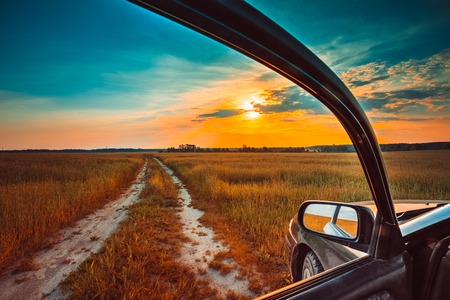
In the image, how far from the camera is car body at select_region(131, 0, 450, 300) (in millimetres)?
473

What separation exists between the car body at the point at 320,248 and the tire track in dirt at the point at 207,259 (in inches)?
44.3

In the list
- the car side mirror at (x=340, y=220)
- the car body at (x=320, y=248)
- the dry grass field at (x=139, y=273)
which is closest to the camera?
the car side mirror at (x=340, y=220)

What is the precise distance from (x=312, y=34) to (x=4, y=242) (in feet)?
19.3

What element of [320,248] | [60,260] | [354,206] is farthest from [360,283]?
[60,260]

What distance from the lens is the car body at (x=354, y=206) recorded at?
1.55ft

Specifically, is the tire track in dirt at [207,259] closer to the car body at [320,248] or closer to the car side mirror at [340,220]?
the car body at [320,248]

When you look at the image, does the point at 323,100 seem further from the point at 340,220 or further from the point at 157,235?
the point at 157,235

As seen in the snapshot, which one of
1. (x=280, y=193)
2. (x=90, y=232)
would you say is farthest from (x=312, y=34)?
(x=280, y=193)

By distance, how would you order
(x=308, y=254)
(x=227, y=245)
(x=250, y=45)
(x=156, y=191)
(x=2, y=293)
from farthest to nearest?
(x=156, y=191) → (x=227, y=245) → (x=2, y=293) → (x=308, y=254) → (x=250, y=45)

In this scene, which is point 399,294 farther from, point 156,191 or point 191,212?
point 156,191

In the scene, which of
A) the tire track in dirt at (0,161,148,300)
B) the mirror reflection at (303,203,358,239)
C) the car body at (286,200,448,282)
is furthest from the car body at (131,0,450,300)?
the tire track in dirt at (0,161,148,300)

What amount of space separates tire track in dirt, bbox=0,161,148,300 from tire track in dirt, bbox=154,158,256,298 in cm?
179

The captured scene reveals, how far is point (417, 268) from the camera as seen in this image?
1013 millimetres

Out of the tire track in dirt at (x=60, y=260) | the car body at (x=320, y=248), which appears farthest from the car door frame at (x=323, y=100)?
the tire track in dirt at (x=60, y=260)
